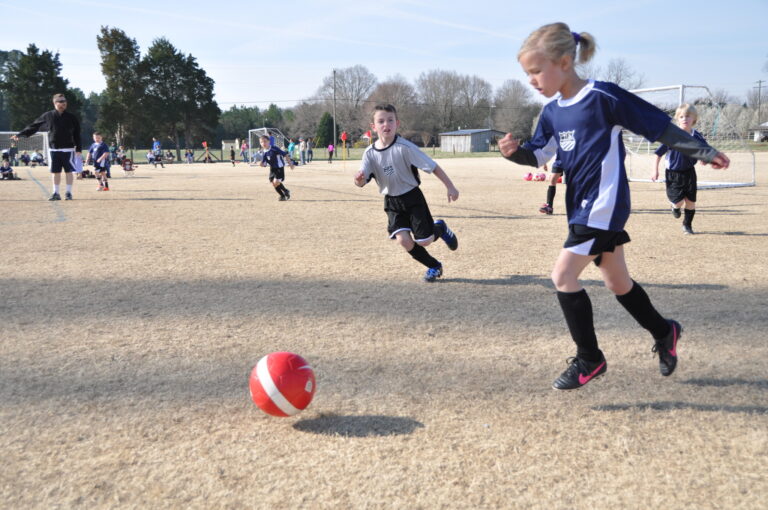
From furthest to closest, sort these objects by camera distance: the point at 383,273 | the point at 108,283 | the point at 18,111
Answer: the point at 18,111 → the point at 383,273 → the point at 108,283

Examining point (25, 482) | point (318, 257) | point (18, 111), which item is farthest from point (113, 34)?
point (25, 482)

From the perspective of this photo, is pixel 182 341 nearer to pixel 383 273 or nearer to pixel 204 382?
pixel 204 382

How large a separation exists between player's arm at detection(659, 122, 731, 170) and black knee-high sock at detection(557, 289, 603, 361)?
0.90 m

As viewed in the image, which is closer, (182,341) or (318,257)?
(182,341)

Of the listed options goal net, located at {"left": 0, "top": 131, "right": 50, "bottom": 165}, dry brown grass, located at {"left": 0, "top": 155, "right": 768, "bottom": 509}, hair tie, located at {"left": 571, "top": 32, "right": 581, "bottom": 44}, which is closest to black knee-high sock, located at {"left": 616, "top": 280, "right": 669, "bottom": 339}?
dry brown grass, located at {"left": 0, "top": 155, "right": 768, "bottom": 509}

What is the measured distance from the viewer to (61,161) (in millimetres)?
14375

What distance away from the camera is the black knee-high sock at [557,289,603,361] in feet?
10.9

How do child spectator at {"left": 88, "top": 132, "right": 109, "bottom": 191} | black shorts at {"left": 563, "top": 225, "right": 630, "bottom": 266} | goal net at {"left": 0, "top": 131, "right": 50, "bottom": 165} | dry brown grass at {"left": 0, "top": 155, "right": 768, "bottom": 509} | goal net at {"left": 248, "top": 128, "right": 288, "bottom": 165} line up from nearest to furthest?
dry brown grass at {"left": 0, "top": 155, "right": 768, "bottom": 509} < black shorts at {"left": 563, "top": 225, "right": 630, "bottom": 266} < child spectator at {"left": 88, "top": 132, "right": 109, "bottom": 191} < goal net at {"left": 0, "top": 131, "right": 50, "bottom": 165} < goal net at {"left": 248, "top": 128, "right": 288, "bottom": 165}

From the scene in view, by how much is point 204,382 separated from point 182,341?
0.85 meters

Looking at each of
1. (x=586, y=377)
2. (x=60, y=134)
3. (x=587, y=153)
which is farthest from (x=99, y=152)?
(x=586, y=377)

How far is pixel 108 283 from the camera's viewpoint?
20.2ft

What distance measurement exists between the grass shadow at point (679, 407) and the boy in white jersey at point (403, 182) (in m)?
3.16

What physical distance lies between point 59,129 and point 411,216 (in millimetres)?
11369

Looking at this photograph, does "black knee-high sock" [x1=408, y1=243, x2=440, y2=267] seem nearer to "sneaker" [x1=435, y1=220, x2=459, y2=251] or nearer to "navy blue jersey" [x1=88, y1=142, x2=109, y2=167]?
"sneaker" [x1=435, y1=220, x2=459, y2=251]
